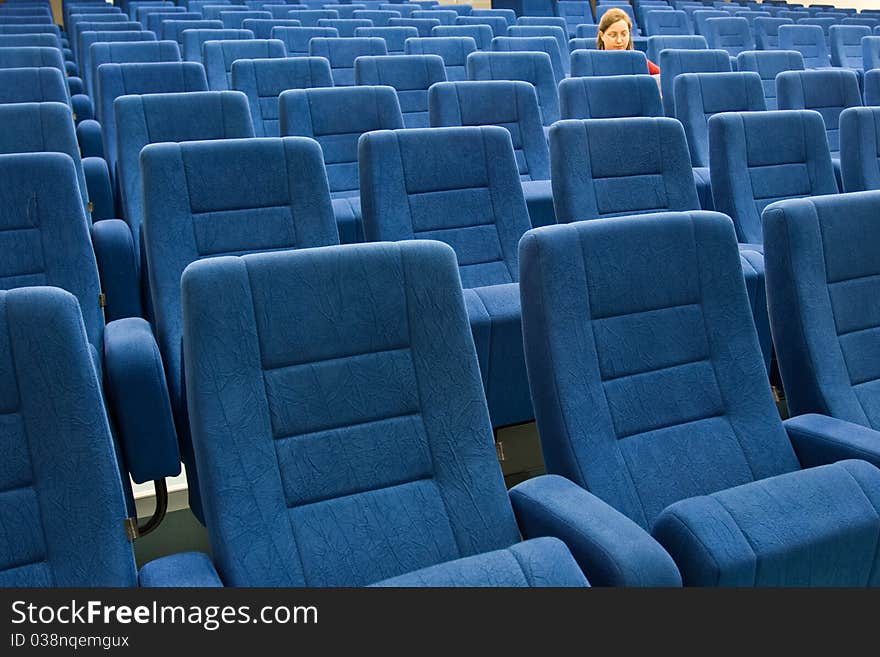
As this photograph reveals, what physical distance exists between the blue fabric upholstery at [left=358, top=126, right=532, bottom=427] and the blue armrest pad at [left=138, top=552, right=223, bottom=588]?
33 cm

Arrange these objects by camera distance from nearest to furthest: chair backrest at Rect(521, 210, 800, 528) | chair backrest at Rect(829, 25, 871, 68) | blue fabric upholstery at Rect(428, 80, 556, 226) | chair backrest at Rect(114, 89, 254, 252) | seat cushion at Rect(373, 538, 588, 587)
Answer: seat cushion at Rect(373, 538, 588, 587)
chair backrest at Rect(521, 210, 800, 528)
chair backrest at Rect(114, 89, 254, 252)
blue fabric upholstery at Rect(428, 80, 556, 226)
chair backrest at Rect(829, 25, 871, 68)

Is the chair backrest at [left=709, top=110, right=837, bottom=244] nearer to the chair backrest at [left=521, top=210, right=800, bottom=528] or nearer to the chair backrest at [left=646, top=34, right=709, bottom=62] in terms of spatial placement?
the chair backrest at [left=521, top=210, right=800, bottom=528]

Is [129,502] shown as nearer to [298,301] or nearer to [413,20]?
[298,301]

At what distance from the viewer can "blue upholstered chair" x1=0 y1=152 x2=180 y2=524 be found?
0.36 meters

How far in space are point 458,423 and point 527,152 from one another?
679mm

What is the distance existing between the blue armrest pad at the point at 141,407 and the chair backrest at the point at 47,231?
7 cm

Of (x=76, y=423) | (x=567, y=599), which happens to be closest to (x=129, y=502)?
(x=76, y=423)

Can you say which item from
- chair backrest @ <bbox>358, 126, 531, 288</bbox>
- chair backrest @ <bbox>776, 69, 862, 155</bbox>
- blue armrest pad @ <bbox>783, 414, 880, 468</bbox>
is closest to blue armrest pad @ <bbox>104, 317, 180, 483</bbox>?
chair backrest @ <bbox>358, 126, 531, 288</bbox>

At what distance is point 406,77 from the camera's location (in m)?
1.26

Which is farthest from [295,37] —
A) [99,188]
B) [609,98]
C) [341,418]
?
[341,418]

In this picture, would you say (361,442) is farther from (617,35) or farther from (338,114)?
(617,35)

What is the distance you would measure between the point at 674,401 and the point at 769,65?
1206 millimetres

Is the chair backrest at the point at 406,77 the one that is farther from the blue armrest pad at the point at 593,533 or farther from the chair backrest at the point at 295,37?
the blue armrest pad at the point at 593,533

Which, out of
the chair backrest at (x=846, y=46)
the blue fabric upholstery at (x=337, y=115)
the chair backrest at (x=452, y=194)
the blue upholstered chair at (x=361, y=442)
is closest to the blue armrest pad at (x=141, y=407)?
the blue upholstered chair at (x=361, y=442)
